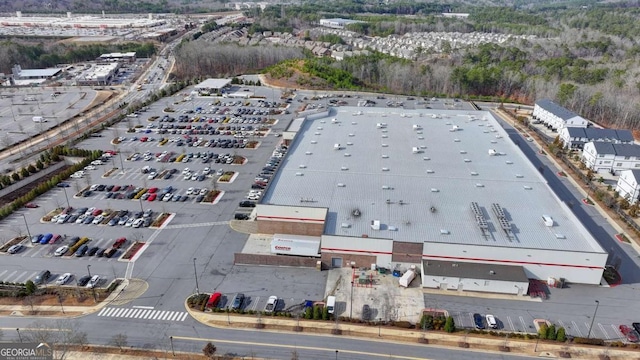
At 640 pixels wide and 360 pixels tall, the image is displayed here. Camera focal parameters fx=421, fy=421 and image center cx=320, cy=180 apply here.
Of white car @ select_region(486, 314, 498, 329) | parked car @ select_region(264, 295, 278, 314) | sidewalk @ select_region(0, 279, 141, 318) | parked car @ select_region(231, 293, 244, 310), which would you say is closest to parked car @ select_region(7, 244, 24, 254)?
sidewalk @ select_region(0, 279, 141, 318)

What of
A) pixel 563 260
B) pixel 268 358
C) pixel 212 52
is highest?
pixel 212 52

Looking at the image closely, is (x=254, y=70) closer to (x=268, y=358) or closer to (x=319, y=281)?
(x=319, y=281)

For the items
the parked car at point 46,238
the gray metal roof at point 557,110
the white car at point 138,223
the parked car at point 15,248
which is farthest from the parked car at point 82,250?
the gray metal roof at point 557,110

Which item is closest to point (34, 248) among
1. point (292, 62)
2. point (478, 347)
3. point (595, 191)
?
point (478, 347)

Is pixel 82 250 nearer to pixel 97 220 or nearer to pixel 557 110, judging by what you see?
pixel 97 220

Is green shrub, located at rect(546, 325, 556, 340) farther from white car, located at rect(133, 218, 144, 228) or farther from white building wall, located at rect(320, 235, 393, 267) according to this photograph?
white car, located at rect(133, 218, 144, 228)

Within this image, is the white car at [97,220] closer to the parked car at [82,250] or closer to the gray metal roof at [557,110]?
the parked car at [82,250]

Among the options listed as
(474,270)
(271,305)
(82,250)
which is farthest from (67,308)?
(474,270)
